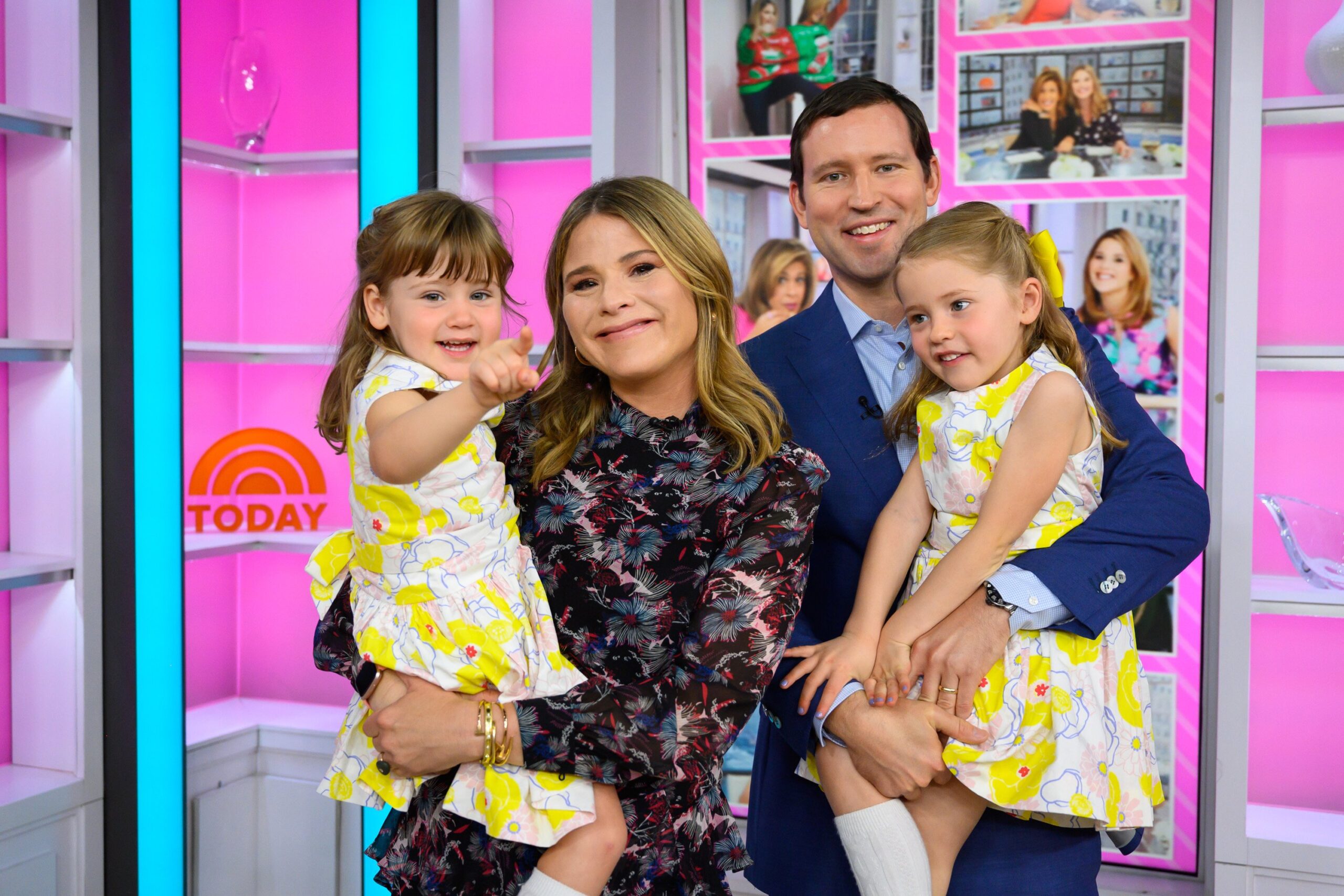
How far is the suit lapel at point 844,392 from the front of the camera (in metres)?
1.87

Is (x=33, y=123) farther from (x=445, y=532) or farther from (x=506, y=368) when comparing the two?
(x=506, y=368)

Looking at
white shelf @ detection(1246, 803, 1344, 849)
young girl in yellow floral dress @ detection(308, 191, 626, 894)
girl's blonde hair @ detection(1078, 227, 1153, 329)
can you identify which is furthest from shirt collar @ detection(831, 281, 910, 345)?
white shelf @ detection(1246, 803, 1344, 849)

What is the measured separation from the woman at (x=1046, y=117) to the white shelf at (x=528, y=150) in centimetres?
130

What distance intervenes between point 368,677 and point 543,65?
239 cm

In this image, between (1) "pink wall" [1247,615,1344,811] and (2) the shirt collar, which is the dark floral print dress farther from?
(1) "pink wall" [1247,615,1344,811]

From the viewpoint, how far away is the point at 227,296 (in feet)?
11.9

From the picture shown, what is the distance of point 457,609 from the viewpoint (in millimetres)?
1510

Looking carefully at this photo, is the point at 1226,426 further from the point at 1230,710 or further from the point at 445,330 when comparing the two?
the point at 445,330

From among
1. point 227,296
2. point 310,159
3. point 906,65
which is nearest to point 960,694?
point 906,65

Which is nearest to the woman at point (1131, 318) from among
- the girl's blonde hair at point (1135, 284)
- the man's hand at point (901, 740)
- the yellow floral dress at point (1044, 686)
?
the girl's blonde hair at point (1135, 284)

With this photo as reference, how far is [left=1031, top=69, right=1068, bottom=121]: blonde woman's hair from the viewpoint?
10.4 feet

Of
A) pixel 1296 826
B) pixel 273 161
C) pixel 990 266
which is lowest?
pixel 1296 826

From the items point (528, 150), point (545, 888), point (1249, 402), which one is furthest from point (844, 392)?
point (528, 150)

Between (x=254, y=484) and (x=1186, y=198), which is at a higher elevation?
(x=1186, y=198)
